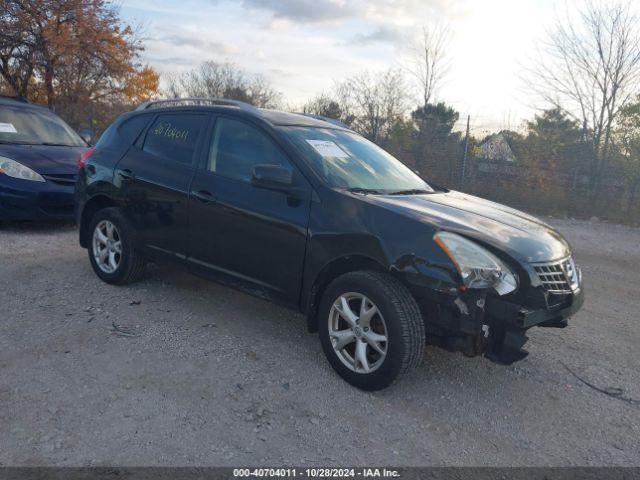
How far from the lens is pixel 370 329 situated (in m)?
3.23

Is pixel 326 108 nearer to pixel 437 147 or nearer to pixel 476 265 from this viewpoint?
pixel 437 147

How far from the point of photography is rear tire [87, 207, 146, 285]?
4.77 metres

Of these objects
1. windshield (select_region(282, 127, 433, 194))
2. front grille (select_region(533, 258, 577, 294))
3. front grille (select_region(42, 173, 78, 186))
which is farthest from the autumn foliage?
front grille (select_region(533, 258, 577, 294))

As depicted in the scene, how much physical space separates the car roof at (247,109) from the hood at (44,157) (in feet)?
8.49

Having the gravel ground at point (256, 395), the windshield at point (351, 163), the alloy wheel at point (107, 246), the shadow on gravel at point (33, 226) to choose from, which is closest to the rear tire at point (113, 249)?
the alloy wheel at point (107, 246)

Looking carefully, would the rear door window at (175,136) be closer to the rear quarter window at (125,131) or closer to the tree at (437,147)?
the rear quarter window at (125,131)

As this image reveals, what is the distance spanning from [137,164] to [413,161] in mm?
10355

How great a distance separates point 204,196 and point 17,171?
3990mm

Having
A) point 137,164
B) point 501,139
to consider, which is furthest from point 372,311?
point 501,139

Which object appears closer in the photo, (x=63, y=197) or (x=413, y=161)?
(x=63, y=197)

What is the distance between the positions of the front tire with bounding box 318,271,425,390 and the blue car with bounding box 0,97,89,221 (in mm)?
4961

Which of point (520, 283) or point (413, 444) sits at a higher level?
point (520, 283)

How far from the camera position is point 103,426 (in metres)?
2.75

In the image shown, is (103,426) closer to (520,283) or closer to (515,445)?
(515,445)
